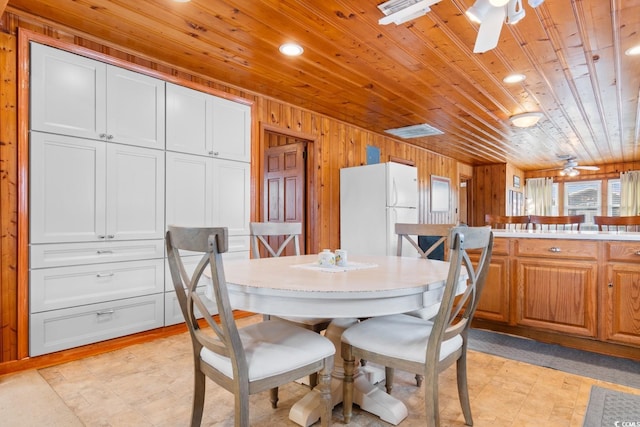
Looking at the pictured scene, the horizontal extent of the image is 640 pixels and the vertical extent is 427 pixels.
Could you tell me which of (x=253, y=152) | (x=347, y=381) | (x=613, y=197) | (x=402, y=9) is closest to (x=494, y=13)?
(x=402, y=9)

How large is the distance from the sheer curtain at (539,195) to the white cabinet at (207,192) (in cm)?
877

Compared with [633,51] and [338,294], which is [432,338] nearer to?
[338,294]

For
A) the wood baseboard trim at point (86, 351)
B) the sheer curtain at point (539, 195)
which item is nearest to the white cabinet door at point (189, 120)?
the wood baseboard trim at point (86, 351)

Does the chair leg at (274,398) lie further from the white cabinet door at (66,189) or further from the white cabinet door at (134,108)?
the white cabinet door at (134,108)

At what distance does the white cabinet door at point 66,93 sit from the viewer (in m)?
2.32

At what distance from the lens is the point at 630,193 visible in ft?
26.8

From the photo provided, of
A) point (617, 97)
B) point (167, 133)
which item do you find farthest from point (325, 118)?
point (617, 97)

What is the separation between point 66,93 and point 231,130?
1.30m

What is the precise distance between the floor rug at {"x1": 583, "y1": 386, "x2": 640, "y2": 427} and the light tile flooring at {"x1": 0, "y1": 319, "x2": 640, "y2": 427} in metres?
0.04

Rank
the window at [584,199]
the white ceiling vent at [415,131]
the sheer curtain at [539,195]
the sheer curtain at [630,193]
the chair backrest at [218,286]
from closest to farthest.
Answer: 1. the chair backrest at [218,286]
2. the white ceiling vent at [415,131]
3. the sheer curtain at [630,193]
4. the window at [584,199]
5. the sheer curtain at [539,195]

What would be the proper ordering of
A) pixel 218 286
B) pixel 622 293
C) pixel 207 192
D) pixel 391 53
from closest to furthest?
pixel 218 286 < pixel 622 293 < pixel 391 53 < pixel 207 192

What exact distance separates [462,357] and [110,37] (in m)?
3.00

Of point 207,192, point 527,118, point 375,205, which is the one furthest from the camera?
point 375,205

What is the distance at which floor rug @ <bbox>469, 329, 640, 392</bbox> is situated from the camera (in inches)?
89.7
